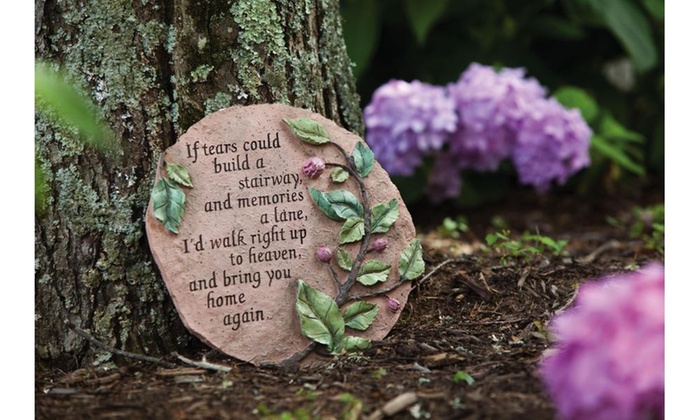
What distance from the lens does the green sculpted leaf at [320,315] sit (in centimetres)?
182

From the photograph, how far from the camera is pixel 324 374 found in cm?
172

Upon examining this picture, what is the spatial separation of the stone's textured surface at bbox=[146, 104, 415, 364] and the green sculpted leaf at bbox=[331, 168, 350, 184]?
0.01 metres

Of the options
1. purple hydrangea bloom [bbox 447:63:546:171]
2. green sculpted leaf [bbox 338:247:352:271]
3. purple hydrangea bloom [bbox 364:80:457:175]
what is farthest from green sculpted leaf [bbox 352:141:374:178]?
purple hydrangea bloom [bbox 447:63:546:171]

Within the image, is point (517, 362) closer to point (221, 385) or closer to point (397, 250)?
point (397, 250)

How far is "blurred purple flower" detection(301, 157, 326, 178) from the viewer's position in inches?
74.3

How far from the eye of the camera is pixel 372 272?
191 cm

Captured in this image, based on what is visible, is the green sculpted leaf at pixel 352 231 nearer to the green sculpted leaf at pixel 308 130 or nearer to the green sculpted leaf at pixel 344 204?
the green sculpted leaf at pixel 344 204

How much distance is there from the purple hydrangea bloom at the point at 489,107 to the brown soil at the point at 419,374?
50.1 inches

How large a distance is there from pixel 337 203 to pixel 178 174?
13.6 inches

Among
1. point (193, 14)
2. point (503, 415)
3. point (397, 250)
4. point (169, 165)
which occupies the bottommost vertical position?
point (503, 415)

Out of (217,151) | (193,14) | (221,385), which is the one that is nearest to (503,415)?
(221,385)

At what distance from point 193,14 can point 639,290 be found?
1137 mm

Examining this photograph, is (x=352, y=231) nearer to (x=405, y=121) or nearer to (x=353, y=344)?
(x=353, y=344)

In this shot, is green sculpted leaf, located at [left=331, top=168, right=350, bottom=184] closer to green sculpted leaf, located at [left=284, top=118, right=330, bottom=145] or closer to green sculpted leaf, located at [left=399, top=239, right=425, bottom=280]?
green sculpted leaf, located at [left=284, top=118, right=330, bottom=145]
